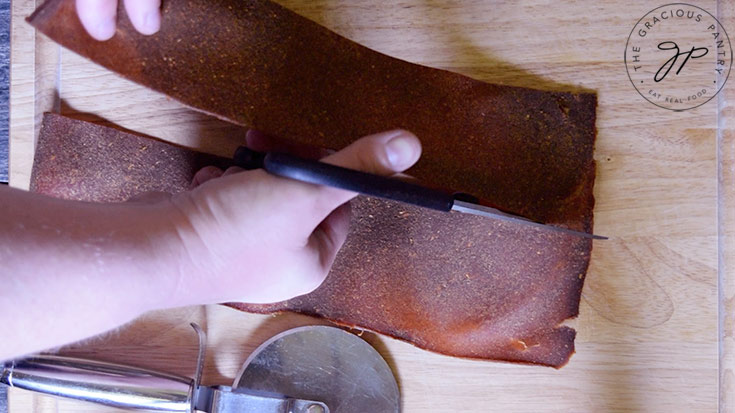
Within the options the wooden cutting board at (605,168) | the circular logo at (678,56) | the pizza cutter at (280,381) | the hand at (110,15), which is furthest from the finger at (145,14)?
the circular logo at (678,56)

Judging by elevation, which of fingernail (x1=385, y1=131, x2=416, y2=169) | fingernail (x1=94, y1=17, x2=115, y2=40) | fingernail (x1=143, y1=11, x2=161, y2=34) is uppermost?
fingernail (x1=94, y1=17, x2=115, y2=40)

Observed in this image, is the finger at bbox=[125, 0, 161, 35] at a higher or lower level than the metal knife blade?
higher

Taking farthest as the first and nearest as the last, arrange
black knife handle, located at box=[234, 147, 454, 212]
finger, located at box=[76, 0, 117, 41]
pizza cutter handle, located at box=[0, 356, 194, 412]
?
pizza cutter handle, located at box=[0, 356, 194, 412] < finger, located at box=[76, 0, 117, 41] < black knife handle, located at box=[234, 147, 454, 212]

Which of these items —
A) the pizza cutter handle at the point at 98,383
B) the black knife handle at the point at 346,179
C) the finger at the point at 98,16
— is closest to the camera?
the black knife handle at the point at 346,179

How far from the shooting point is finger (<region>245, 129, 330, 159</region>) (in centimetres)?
112

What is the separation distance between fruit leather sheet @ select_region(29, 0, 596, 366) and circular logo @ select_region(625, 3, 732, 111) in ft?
0.41

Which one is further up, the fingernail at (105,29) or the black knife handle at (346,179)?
the fingernail at (105,29)

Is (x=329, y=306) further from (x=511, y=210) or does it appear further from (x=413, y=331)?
(x=511, y=210)

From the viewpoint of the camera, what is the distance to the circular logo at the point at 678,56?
112 centimetres

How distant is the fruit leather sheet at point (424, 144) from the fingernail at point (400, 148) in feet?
0.70

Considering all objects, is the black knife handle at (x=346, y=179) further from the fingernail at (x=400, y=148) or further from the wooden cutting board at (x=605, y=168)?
the wooden cutting board at (x=605, y=168)

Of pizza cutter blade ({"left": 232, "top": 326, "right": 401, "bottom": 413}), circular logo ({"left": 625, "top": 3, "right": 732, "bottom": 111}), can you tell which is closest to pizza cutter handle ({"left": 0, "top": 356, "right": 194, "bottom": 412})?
pizza cutter blade ({"left": 232, "top": 326, "right": 401, "bottom": 413})

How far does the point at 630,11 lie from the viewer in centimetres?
112

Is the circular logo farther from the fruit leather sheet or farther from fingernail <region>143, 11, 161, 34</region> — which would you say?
fingernail <region>143, 11, 161, 34</region>
